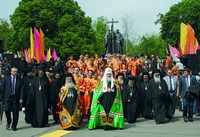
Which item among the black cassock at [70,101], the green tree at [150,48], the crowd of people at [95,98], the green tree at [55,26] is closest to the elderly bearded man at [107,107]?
the crowd of people at [95,98]

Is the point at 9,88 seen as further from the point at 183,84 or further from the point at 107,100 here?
the point at 183,84

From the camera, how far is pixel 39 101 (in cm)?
1210

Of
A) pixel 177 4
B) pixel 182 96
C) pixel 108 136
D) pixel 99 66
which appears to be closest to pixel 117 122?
pixel 108 136

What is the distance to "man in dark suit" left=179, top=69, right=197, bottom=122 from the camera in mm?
12766

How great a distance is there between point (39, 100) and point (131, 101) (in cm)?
332

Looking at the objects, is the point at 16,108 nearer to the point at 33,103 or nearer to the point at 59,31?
the point at 33,103

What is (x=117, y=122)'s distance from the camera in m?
11.1

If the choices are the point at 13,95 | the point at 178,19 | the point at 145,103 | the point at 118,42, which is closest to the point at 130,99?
the point at 145,103

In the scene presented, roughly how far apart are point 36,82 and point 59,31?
121ft

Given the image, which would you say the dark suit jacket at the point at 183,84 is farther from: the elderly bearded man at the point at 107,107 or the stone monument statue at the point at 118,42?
the stone monument statue at the point at 118,42

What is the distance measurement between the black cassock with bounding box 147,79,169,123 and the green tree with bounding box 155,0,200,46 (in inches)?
1658

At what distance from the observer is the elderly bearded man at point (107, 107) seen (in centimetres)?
1105

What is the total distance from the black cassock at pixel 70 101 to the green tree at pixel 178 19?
145 feet

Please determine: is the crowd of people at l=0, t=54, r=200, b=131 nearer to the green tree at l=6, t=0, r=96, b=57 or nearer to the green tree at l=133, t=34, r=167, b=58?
the green tree at l=6, t=0, r=96, b=57
